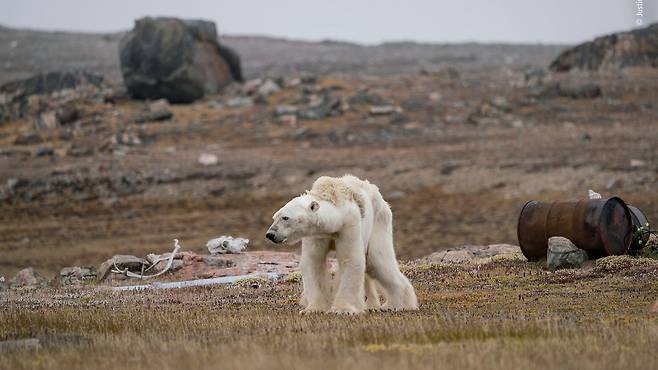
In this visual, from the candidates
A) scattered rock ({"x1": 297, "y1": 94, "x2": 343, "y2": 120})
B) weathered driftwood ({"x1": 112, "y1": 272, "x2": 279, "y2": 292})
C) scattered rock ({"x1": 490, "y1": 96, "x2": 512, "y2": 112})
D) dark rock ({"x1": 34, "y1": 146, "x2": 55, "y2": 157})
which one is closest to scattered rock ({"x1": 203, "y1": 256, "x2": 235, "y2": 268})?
weathered driftwood ({"x1": 112, "y1": 272, "x2": 279, "y2": 292})

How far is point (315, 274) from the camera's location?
1381 cm

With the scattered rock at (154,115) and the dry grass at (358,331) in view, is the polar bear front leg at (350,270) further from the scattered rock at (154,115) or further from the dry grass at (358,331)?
the scattered rock at (154,115)

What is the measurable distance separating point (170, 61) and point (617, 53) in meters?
36.1

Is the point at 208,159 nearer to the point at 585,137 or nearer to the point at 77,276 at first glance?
the point at 585,137

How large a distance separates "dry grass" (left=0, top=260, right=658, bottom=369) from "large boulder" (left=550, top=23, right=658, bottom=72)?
68.2 m

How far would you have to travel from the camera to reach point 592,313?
44.7ft

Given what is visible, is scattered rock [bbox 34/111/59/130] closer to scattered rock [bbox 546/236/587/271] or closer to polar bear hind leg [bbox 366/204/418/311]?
scattered rock [bbox 546/236/587/271]

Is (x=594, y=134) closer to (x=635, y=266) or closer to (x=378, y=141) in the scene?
(x=378, y=141)

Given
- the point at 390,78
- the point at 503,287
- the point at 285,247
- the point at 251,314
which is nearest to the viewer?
the point at 251,314

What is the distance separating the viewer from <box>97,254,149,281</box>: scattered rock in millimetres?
23484

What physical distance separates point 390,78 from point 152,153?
3217 cm

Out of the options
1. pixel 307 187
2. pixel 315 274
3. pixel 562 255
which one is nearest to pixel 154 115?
pixel 307 187

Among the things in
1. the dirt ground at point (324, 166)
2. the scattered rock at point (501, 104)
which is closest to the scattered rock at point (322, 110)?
the dirt ground at point (324, 166)

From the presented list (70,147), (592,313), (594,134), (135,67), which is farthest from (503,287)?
(135,67)
